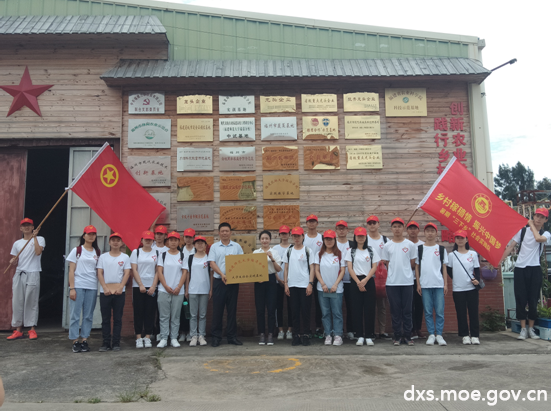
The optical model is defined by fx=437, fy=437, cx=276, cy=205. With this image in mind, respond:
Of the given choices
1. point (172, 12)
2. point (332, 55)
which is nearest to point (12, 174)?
point (172, 12)

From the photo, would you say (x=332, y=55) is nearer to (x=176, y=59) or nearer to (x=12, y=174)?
(x=176, y=59)

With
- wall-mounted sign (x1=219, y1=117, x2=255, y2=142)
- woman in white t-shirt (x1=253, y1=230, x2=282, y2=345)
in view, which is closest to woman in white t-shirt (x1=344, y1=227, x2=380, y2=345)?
woman in white t-shirt (x1=253, y1=230, x2=282, y2=345)

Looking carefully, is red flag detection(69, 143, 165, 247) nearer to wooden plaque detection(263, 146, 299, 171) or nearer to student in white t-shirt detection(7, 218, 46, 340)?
student in white t-shirt detection(7, 218, 46, 340)

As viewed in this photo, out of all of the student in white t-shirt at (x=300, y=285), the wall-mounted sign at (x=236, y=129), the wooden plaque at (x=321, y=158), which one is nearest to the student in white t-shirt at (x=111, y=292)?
the student in white t-shirt at (x=300, y=285)

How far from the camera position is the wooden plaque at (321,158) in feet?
29.9

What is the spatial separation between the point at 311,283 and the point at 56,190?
9803 millimetres

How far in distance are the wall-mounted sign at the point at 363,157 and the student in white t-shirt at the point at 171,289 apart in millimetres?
4015

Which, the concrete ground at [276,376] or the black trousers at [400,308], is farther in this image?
the black trousers at [400,308]

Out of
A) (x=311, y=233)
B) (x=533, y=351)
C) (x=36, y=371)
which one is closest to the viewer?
(x=36, y=371)

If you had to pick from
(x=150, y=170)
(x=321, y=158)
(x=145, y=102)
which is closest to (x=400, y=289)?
(x=321, y=158)

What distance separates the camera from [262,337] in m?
7.16

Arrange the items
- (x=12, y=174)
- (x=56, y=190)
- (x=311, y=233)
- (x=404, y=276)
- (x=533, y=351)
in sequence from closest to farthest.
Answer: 1. (x=533, y=351)
2. (x=404, y=276)
3. (x=311, y=233)
4. (x=12, y=174)
5. (x=56, y=190)

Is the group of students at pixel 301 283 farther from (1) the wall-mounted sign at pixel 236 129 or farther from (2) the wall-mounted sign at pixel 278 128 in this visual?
(1) the wall-mounted sign at pixel 236 129

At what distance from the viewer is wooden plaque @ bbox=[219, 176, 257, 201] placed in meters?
8.96
